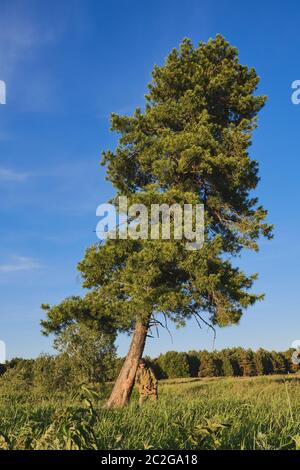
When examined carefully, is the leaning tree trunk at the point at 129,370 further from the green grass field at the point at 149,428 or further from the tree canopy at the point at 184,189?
the green grass field at the point at 149,428

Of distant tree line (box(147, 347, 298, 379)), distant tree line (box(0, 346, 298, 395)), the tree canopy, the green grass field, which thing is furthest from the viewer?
distant tree line (box(147, 347, 298, 379))

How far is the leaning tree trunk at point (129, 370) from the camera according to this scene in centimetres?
1628

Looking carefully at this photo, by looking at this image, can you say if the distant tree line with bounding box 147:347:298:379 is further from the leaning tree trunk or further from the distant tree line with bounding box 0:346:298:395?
the leaning tree trunk

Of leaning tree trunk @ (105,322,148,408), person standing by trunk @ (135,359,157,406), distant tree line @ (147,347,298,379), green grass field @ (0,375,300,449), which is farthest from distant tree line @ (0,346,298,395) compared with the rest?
green grass field @ (0,375,300,449)

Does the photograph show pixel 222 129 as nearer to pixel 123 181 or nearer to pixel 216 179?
pixel 216 179

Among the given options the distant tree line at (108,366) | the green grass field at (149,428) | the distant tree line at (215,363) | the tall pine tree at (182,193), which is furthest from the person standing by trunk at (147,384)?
the distant tree line at (215,363)

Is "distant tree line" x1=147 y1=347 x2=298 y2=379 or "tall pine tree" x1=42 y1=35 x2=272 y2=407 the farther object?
"distant tree line" x1=147 y1=347 x2=298 y2=379

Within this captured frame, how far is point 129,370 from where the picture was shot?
16.6 m

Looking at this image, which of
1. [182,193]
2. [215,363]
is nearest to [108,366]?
[182,193]

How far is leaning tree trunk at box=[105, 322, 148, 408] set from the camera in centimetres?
1628

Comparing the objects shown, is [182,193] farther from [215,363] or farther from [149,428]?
[215,363]

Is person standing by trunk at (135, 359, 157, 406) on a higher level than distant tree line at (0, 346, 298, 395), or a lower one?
higher

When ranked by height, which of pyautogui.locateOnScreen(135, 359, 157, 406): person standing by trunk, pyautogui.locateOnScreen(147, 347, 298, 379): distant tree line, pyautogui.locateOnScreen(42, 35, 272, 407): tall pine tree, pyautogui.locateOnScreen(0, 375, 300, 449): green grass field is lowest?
pyautogui.locateOnScreen(147, 347, 298, 379): distant tree line
